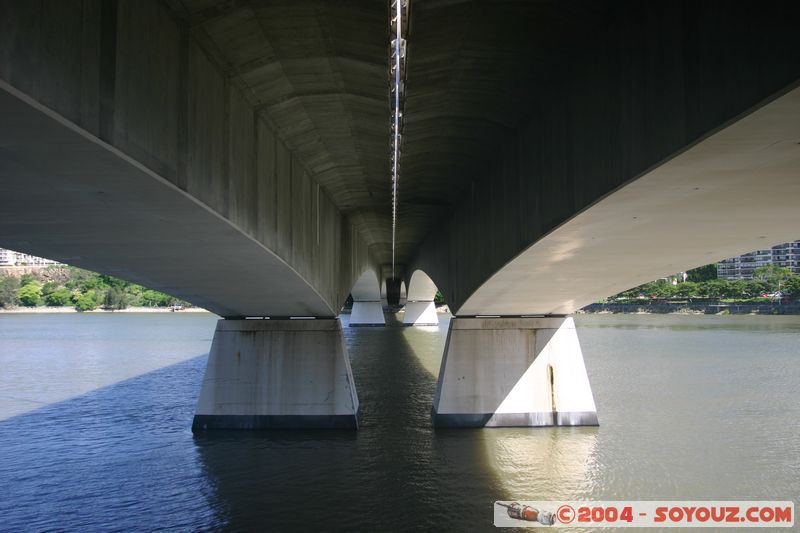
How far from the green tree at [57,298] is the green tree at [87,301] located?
14.1ft

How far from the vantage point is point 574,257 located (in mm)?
14367

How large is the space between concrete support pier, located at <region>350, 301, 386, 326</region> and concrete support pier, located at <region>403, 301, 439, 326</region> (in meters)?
4.24

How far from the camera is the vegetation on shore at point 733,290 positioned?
11292 cm

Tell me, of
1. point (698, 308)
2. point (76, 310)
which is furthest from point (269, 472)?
point (76, 310)

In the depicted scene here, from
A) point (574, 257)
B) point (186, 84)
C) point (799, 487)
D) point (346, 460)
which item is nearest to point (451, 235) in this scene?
point (346, 460)

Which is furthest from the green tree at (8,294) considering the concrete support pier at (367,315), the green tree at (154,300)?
the concrete support pier at (367,315)

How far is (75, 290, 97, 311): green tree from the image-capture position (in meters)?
147

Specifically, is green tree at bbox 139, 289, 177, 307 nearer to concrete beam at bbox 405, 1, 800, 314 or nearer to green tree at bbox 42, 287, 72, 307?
green tree at bbox 42, 287, 72, 307

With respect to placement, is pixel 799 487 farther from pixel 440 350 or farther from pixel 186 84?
pixel 440 350

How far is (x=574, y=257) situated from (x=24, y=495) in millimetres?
13800

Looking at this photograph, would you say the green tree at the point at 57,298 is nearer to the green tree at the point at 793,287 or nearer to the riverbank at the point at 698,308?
the riverbank at the point at 698,308

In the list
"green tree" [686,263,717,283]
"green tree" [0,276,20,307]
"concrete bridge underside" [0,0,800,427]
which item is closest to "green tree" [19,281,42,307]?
"green tree" [0,276,20,307]

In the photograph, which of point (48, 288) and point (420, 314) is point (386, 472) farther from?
point (48, 288)

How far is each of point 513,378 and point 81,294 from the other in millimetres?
143784
